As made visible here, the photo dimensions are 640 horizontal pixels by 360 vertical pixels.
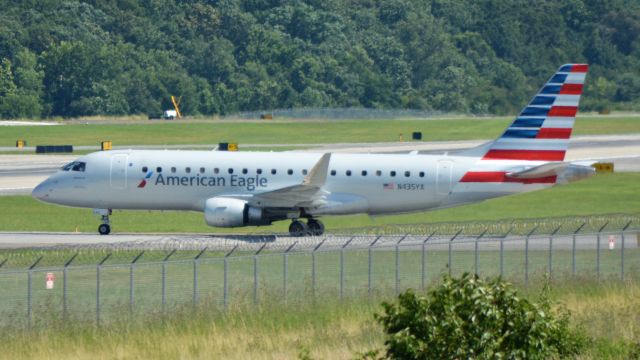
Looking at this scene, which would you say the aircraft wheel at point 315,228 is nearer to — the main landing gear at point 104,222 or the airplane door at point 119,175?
the airplane door at point 119,175

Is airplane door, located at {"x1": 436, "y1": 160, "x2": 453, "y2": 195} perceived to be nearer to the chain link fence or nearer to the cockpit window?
the chain link fence

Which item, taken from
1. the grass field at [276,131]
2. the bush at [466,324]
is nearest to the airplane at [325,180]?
the bush at [466,324]

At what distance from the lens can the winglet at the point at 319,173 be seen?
48.1m

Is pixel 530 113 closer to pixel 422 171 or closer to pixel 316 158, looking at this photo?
pixel 422 171

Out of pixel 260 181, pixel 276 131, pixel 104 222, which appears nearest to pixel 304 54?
pixel 276 131

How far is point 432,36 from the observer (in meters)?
184

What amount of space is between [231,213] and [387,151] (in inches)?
2155

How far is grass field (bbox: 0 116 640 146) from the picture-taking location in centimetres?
12181

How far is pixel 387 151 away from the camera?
102 m

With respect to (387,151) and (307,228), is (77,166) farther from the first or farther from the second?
(387,151)

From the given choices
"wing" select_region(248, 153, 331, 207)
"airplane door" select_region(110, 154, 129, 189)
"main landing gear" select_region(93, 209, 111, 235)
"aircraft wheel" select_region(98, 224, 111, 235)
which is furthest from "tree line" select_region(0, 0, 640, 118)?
"wing" select_region(248, 153, 331, 207)

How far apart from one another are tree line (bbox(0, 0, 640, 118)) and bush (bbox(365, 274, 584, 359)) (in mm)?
130107

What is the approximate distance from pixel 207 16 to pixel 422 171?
132 m

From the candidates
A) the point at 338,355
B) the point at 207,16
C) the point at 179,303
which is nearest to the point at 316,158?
the point at 179,303
